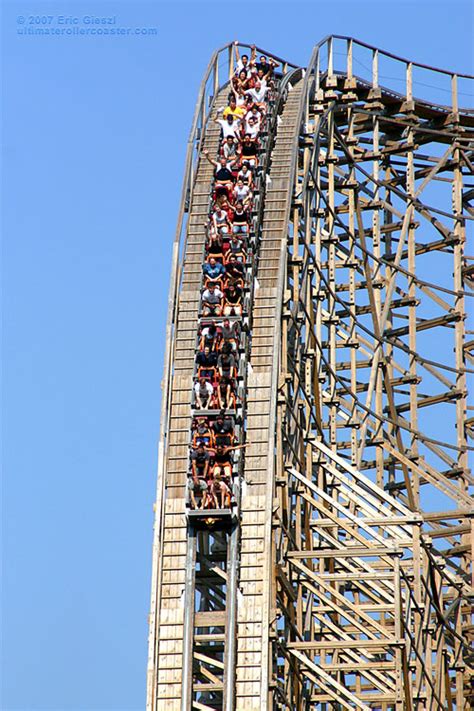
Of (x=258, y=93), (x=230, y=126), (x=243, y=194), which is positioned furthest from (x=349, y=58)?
(x=243, y=194)

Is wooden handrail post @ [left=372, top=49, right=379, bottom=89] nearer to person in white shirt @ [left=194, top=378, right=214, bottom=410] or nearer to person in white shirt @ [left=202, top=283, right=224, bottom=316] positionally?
person in white shirt @ [left=202, top=283, right=224, bottom=316]

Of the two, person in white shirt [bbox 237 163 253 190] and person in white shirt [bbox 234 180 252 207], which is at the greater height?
person in white shirt [bbox 237 163 253 190]

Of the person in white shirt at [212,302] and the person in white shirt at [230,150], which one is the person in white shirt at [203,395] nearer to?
the person in white shirt at [212,302]

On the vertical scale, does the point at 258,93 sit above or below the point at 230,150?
above

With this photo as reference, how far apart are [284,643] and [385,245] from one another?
13.9 metres

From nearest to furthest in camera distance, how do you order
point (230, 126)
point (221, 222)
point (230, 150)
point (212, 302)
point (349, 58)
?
point (212, 302) → point (221, 222) → point (230, 150) → point (230, 126) → point (349, 58)

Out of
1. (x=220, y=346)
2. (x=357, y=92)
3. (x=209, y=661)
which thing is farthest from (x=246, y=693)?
(x=357, y=92)

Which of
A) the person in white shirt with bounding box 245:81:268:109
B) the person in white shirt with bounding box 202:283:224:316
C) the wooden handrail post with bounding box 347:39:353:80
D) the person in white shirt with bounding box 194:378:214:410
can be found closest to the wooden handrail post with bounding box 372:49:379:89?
the wooden handrail post with bounding box 347:39:353:80

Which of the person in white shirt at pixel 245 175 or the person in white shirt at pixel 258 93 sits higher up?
Result: the person in white shirt at pixel 258 93

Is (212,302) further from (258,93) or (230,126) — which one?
(258,93)

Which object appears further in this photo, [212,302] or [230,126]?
[230,126]

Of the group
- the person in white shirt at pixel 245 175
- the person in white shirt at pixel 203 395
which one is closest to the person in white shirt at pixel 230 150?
the person in white shirt at pixel 245 175

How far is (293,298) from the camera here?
3044 centimetres

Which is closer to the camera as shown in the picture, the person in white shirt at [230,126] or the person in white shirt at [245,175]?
the person in white shirt at [245,175]
